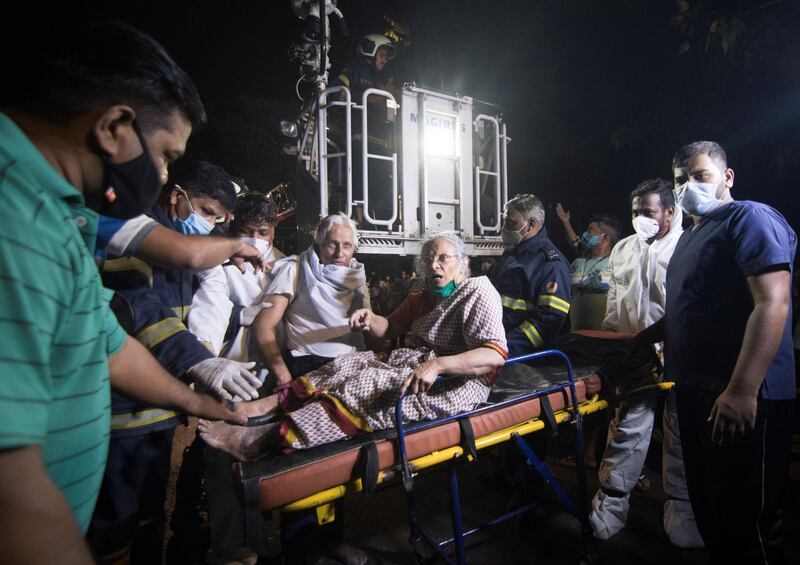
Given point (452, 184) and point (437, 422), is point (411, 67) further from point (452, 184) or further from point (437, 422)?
point (437, 422)

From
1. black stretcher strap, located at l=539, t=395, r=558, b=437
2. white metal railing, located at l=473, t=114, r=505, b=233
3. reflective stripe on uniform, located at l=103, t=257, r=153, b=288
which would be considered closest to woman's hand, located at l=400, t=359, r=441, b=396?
black stretcher strap, located at l=539, t=395, r=558, b=437

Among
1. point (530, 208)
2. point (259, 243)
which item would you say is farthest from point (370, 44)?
point (259, 243)

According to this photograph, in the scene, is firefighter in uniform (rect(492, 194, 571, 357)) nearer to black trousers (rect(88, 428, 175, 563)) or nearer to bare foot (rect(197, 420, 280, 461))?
bare foot (rect(197, 420, 280, 461))

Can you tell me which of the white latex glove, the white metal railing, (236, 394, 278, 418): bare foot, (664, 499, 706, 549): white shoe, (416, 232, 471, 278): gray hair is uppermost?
the white metal railing

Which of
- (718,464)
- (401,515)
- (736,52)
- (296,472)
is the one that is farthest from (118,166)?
(736,52)

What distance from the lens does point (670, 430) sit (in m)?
3.02

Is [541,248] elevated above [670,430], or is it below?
above

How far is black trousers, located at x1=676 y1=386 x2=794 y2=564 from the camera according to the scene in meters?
1.96

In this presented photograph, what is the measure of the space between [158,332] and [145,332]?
0.05 metres

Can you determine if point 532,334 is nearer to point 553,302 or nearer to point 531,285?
point 553,302

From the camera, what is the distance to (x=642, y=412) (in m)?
2.99

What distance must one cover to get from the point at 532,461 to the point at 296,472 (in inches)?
55.0

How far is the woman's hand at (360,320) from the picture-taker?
8.73ft

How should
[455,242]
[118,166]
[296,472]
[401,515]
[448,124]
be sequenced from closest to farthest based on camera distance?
[118,166], [296,472], [455,242], [401,515], [448,124]
